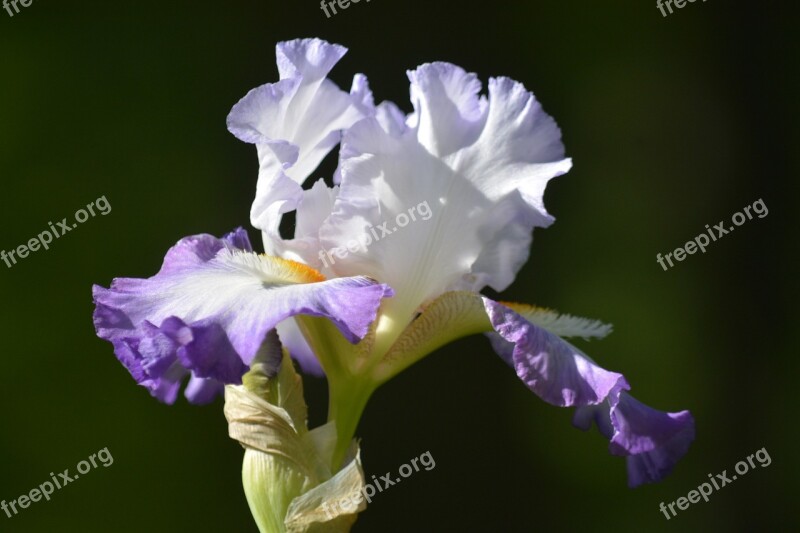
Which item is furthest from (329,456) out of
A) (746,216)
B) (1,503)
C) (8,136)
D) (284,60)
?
(746,216)

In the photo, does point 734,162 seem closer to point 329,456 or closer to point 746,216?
point 746,216
